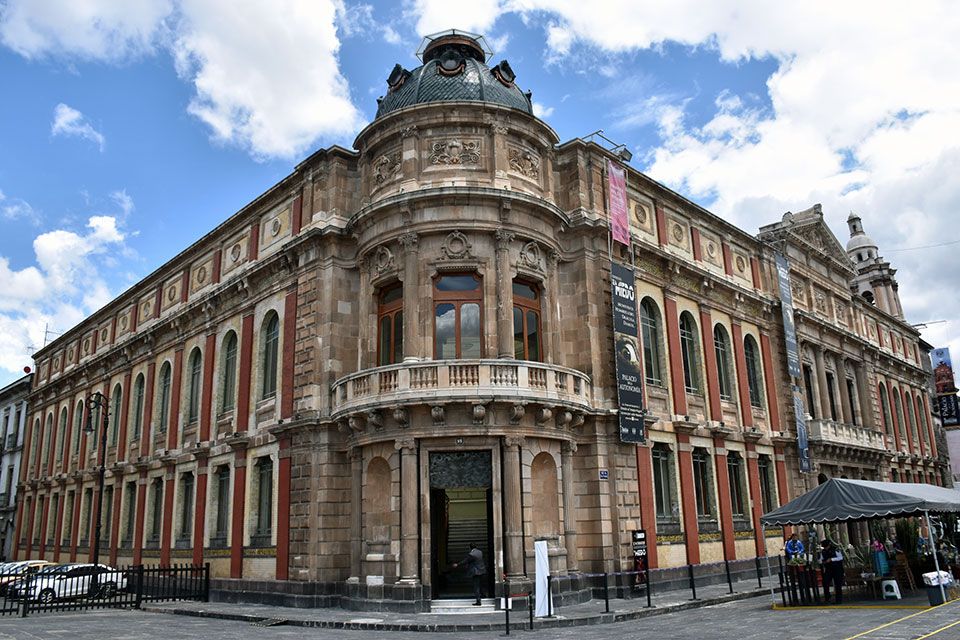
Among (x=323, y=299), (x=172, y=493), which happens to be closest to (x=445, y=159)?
(x=323, y=299)

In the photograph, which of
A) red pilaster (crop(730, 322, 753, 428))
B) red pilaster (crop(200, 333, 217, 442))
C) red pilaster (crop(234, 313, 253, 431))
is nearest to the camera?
red pilaster (crop(234, 313, 253, 431))

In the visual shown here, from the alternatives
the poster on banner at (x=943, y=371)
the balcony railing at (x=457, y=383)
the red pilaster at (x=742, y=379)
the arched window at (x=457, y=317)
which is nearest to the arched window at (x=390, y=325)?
the arched window at (x=457, y=317)

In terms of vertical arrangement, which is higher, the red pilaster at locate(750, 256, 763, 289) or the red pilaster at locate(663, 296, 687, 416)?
the red pilaster at locate(750, 256, 763, 289)

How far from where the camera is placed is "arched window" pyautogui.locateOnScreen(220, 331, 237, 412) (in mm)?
29956

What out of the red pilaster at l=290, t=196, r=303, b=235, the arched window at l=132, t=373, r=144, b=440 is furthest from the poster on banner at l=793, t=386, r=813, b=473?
the arched window at l=132, t=373, r=144, b=440

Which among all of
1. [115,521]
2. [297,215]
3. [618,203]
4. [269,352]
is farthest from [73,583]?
[618,203]

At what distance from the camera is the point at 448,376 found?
21.4 metres

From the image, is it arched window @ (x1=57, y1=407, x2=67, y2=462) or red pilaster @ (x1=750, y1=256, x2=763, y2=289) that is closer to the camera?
red pilaster @ (x1=750, y1=256, x2=763, y2=289)

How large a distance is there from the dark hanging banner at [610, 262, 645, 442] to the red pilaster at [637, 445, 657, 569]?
2.58ft

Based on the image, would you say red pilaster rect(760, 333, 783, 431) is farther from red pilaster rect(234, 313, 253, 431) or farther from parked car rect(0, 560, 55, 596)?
parked car rect(0, 560, 55, 596)

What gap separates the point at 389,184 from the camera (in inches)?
977

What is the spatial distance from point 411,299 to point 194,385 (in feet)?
47.0

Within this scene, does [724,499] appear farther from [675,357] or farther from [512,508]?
[512,508]

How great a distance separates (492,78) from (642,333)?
33.2 ft
